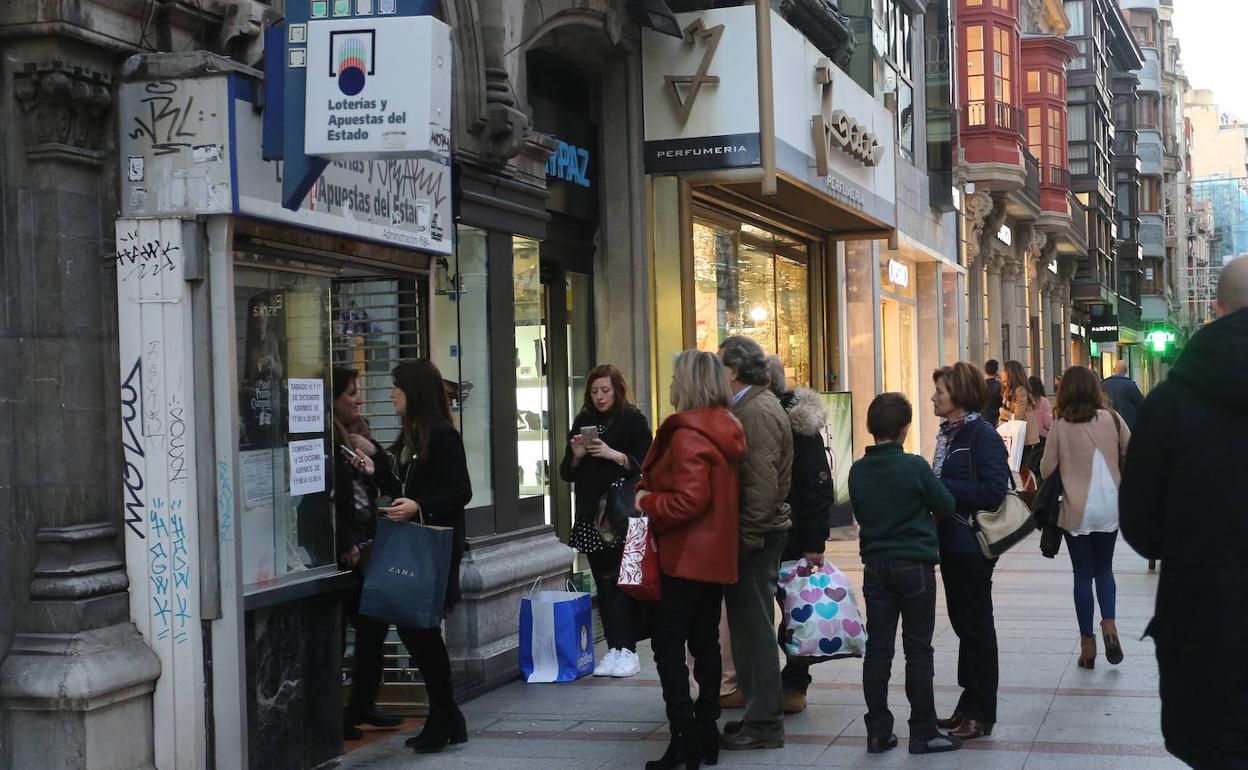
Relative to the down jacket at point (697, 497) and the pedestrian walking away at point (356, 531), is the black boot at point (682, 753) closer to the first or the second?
the down jacket at point (697, 497)

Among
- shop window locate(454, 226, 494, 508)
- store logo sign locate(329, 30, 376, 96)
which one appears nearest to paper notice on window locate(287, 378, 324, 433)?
store logo sign locate(329, 30, 376, 96)

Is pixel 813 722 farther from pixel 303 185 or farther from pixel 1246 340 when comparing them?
pixel 1246 340

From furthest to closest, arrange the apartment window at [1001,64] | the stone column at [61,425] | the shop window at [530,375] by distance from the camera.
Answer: the apartment window at [1001,64]
the shop window at [530,375]
the stone column at [61,425]

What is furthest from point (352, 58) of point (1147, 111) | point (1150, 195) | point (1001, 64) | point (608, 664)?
point (1147, 111)

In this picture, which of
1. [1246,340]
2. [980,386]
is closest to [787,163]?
[980,386]

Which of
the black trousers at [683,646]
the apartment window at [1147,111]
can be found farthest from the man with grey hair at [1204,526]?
the apartment window at [1147,111]

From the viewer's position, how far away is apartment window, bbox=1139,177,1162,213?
7152 centimetres

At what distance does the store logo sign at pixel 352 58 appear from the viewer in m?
6.44

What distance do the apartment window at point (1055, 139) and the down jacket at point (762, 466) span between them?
35.4 metres

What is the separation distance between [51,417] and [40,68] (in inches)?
53.6

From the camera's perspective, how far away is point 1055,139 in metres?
41.4

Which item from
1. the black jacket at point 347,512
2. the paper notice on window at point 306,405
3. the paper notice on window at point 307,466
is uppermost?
the paper notice on window at point 306,405

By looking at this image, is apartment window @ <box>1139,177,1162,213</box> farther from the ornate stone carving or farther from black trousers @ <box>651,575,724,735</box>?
the ornate stone carving

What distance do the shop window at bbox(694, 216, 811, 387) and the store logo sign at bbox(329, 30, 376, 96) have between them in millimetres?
8247
